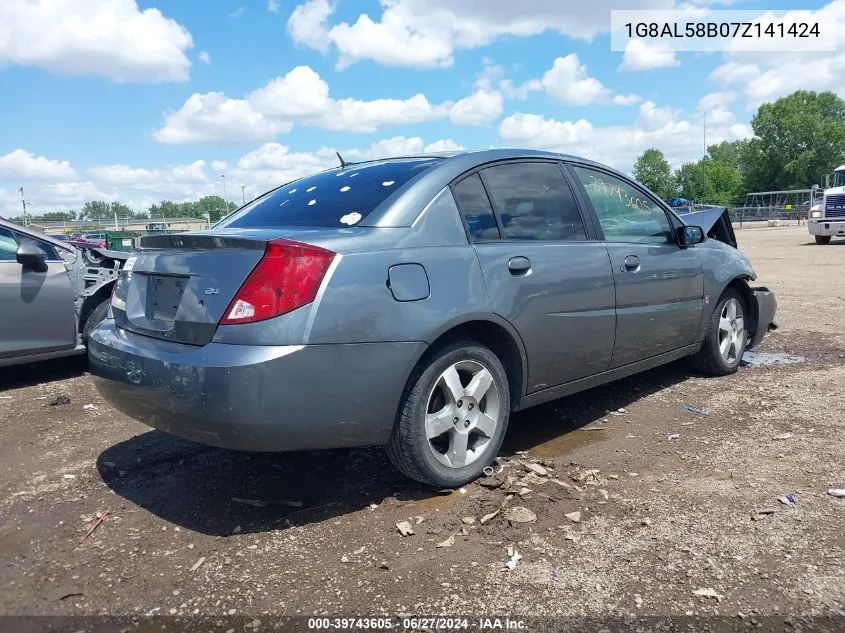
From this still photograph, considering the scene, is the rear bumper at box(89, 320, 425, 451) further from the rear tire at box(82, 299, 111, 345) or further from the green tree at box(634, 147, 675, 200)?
the green tree at box(634, 147, 675, 200)

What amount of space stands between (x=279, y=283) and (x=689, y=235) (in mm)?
3257

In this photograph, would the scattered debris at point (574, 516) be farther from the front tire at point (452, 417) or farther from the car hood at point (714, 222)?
the car hood at point (714, 222)

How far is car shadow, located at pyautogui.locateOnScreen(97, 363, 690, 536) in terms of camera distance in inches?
125

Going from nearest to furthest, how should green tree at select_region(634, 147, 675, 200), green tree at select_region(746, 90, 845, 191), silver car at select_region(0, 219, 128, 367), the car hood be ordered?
silver car at select_region(0, 219, 128, 367) → the car hood → green tree at select_region(746, 90, 845, 191) → green tree at select_region(634, 147, 675, 200)

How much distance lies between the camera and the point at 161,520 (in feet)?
10.3

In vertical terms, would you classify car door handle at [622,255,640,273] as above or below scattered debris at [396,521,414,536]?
above

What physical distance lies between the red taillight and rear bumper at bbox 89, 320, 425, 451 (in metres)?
0.15

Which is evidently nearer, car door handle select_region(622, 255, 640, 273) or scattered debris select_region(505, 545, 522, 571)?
scattered debris select_region(505, 545, 522, 571)

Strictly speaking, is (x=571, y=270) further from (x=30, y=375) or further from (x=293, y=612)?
(x=30, y=375)

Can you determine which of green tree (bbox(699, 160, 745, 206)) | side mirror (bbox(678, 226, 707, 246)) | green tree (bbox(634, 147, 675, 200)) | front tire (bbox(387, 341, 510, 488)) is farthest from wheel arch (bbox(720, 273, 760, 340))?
green tree (bbox(634, 147, 675, 200))

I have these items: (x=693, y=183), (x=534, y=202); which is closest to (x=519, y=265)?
(x=534, y=202)

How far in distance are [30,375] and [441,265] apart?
4992mm

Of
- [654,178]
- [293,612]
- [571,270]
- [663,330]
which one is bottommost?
[293,612]

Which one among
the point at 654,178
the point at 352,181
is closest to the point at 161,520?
the point at 352,181
